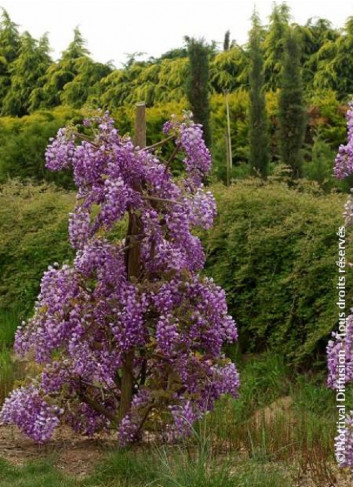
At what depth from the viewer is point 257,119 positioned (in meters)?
15.6

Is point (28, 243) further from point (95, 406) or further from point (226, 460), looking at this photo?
point (226, 460)

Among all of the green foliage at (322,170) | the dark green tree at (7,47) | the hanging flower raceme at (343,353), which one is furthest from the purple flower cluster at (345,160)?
the dark green tree at (7,47)

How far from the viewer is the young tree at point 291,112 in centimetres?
1512

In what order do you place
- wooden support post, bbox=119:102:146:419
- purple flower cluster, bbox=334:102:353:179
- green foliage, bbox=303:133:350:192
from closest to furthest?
purple flower cluster, bbox=334:102:353:179 < wooden support post, bbox=119:102:146:419 < green foliage, bbox=303:133:350:192

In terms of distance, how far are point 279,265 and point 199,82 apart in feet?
26.5

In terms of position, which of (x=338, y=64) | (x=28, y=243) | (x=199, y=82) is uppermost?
(x=338, y=64)

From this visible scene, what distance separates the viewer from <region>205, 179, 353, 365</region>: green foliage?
7180 millimetres

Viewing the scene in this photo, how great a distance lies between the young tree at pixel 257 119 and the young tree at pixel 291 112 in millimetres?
292

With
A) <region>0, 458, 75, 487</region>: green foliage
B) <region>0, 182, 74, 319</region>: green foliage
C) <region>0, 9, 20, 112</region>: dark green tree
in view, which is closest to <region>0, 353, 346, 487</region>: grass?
<region>0, 458, 75, 487</region>: green foliage

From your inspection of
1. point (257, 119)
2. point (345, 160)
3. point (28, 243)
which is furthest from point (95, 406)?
point (257, 119)

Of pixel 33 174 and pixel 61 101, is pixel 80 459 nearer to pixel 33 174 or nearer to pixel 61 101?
pixel 33 174

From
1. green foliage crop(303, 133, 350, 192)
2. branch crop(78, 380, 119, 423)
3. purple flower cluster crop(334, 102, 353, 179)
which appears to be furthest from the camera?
green foliage crop(303, 133, 350, 192)

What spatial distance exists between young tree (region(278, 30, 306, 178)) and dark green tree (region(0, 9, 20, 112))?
12720 mm

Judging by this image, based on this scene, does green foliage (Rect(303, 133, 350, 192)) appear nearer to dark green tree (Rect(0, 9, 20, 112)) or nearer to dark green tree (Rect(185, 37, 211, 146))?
dark green tree (Rect(185, 37, 211, 146))
